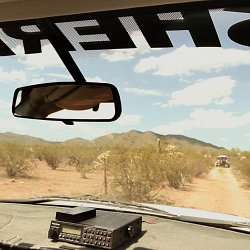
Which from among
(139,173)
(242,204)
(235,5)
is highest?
(235,5)

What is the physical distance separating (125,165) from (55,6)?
12691 millimetres

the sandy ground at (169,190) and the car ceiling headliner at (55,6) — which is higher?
the car ceiling headliner at (55,6)

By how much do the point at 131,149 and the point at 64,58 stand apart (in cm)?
1394

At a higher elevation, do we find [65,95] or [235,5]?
[235,5]

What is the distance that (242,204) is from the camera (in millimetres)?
13297

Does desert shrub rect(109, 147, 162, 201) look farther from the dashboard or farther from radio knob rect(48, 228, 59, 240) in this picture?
radio knob rect(48, 228, 59, 240)

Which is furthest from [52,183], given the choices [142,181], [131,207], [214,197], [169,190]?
[131,207]

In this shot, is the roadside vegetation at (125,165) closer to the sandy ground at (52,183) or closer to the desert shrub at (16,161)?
the desert shrub at (16,161)

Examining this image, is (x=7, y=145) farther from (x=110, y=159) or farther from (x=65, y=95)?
(x=65, y=95)

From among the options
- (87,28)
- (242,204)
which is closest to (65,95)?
(87,28)

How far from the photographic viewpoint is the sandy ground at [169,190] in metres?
13.4

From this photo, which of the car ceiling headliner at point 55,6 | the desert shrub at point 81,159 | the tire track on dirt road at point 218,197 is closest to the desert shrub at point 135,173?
the tire track on dirt road at point 218,197

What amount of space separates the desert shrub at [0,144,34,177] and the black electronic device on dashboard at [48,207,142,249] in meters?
17.6

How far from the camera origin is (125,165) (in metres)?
15.4
